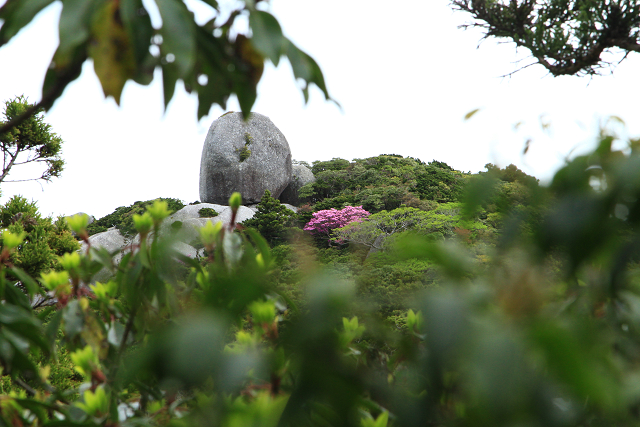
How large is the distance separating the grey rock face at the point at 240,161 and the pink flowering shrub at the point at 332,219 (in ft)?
16.0

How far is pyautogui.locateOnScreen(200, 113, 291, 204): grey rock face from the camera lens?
587 inches

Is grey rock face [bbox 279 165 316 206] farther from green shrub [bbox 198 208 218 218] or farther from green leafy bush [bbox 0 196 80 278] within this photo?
green leafy bush [bbox 0 196 80 278]

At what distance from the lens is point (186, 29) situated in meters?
0.58

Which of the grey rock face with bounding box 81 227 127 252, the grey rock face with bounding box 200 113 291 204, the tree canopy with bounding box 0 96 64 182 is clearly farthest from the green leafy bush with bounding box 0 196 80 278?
the grey rock face with bounding box 200 113 291 204

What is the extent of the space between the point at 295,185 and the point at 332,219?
6.23 m

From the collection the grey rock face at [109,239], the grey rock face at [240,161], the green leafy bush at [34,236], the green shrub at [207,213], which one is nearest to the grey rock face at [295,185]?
the grey rock face at [240,161]

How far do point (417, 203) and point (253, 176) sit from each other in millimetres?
6770

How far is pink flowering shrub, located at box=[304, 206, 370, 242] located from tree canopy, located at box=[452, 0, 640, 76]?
18.7 ft

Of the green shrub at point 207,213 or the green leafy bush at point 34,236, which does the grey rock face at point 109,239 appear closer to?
the green shrub at point 207,213

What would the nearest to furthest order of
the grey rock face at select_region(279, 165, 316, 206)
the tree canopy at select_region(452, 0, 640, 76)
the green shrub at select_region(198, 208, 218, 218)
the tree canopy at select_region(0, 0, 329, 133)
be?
the tree canopy at select_region(0, 0, 329, 133), the tree canopy at select_region(452, 0, 640, 76), the green shrub at select_region(198, 208, 218, 218), the grey rock face at select_region(279, 165, 316, 206)

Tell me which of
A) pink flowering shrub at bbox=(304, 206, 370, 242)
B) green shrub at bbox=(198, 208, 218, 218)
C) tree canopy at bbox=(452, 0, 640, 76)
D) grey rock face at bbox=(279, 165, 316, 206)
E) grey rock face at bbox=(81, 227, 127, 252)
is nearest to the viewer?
tree canopy at bbox=(452, 0, 640, 76)

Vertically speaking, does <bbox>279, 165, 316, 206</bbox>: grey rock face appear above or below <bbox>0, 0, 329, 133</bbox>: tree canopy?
above

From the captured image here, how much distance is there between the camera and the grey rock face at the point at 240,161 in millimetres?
14922

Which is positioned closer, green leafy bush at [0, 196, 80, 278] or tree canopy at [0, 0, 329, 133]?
tree canopy at [0, 0, 329, 133]
